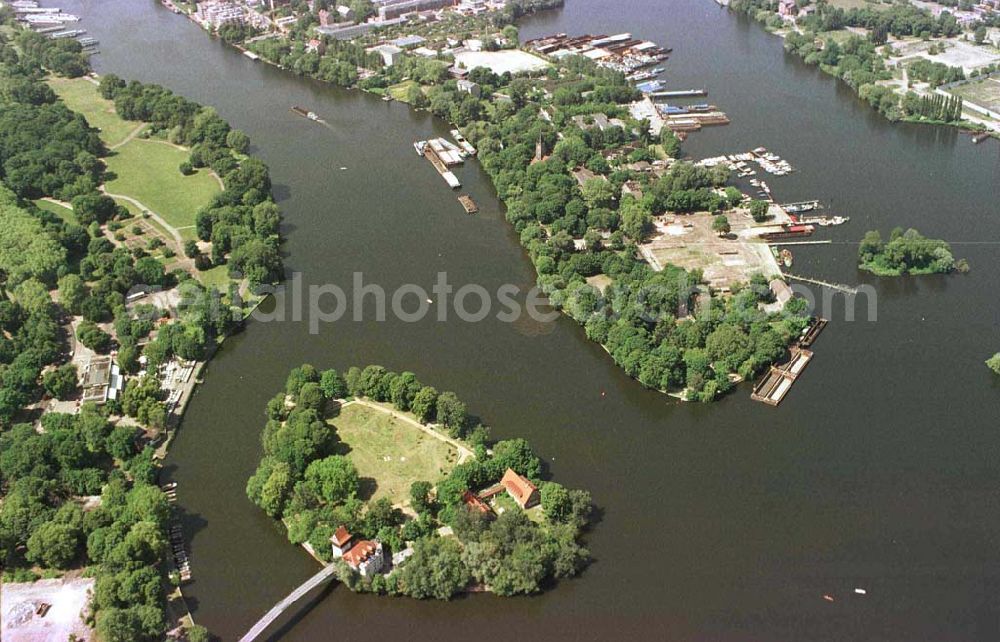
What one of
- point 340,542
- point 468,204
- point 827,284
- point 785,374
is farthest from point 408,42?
point 340,542

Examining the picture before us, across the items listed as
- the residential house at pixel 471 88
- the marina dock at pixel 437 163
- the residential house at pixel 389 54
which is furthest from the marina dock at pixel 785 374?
the residential house at pixel 389 54

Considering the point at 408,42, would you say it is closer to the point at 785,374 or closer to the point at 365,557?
the point at 785,374

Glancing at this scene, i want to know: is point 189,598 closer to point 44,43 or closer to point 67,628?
point 67,628

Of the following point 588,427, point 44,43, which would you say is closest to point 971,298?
point 588,427

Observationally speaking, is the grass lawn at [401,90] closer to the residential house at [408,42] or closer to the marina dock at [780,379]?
the residential house at [408,42]

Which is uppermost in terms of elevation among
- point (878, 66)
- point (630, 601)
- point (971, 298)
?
point (878, 66)

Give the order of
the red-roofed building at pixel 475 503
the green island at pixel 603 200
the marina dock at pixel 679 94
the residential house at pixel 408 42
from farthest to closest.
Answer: the residential house at pixel 408 42 → the marina dock at pixel 679 94 → the green island at pixel 603 200 → the red-roofed building at pixel 475 503
